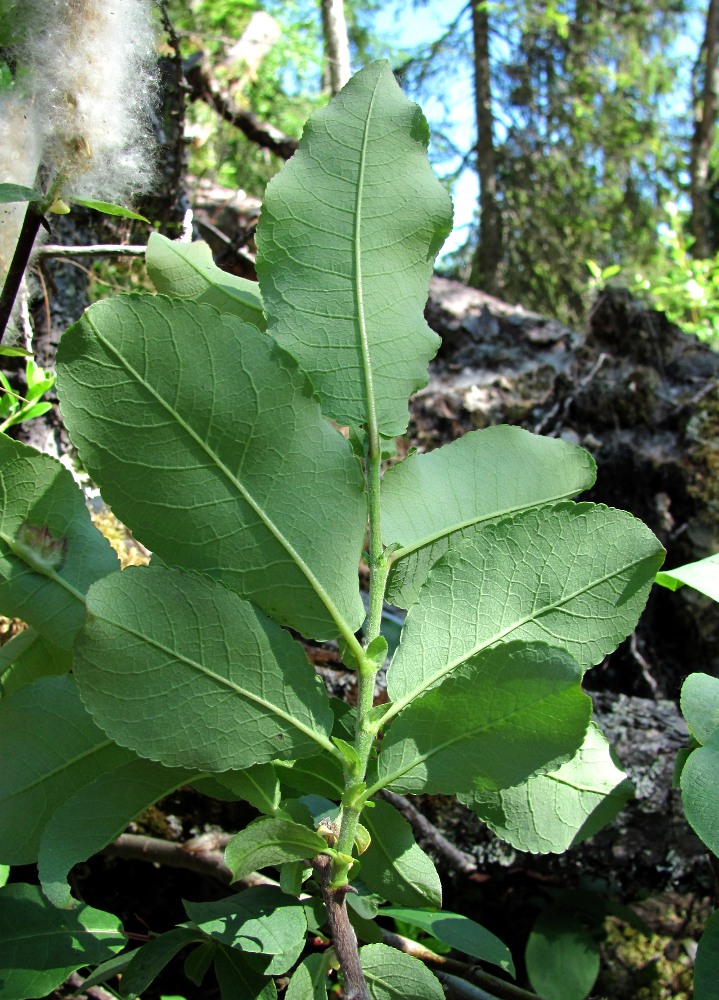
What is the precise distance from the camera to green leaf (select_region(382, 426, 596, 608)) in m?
0.56

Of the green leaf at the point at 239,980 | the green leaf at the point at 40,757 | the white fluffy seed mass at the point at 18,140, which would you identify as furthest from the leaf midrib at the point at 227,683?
the white fluffy seed mass at the point at 18,140

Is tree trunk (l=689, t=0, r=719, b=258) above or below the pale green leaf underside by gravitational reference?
above

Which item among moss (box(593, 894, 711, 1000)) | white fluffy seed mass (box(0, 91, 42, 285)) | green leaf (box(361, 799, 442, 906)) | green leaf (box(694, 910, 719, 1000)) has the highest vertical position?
white fluffy seed mass (box(0, 91, 42, 285))

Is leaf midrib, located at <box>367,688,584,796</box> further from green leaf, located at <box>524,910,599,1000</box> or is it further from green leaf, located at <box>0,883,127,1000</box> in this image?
green leaf, located at <box>524,910,599,1000</box>

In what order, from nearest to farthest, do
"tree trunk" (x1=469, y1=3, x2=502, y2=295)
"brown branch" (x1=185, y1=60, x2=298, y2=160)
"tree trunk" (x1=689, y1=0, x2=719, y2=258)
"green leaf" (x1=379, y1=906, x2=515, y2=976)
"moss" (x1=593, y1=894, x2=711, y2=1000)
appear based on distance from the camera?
"green leaf" (x1=379, y1=906, x2=515, y2=976) → "moss" (x1=593, y1=894, x2=711, y2=1000) → "brown branch" (x1=185, y1=60, x2=298, y2=160) → "tree trunk" (x1=469, y1=3, x2=502, y2=295) → "tree trunk" (x1=689, y1=0, x2=719, y2=258)

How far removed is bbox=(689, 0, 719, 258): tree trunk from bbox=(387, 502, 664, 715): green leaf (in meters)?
7.53

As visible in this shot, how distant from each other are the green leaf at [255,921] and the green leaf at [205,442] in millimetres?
237

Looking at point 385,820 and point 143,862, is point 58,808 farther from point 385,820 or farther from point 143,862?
point 143,862

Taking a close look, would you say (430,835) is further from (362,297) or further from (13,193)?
(13,193)

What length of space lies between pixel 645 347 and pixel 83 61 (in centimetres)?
149

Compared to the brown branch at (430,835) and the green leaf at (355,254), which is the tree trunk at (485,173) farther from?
the green leaf at (355,254)

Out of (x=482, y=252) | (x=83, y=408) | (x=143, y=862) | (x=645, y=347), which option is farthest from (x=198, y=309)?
(x=482, y=252)

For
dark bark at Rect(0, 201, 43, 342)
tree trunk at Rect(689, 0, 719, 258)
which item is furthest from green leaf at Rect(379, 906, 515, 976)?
tree trunk at Rect(689, 0, 719, 258)

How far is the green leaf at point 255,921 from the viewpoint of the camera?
21.0 inches
